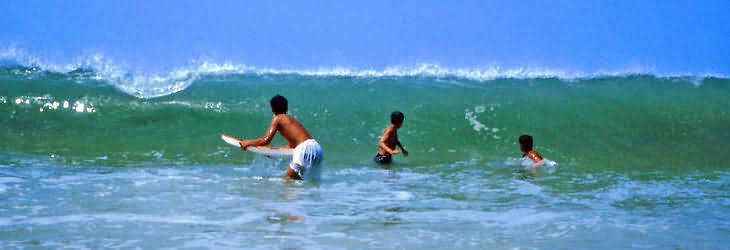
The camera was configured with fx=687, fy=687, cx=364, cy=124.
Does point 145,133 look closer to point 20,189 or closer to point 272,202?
point 20,189

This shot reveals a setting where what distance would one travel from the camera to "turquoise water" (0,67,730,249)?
12.9 feet

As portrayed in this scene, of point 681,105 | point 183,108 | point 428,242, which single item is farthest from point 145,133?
point 681,105

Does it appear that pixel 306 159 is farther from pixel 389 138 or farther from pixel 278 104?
pixel 389 138

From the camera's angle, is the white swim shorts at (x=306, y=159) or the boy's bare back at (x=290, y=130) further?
the boy's bare back at (x=290, y=130)

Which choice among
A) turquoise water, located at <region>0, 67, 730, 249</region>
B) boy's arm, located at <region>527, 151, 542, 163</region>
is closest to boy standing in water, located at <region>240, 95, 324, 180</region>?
turquoise water, located at <region>0, 67, 730, 249</region>

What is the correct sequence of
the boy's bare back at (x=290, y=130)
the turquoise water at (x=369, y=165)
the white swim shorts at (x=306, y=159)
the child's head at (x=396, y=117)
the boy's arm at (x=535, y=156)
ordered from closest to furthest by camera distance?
the turquoise water at (x=369, y=165), the white swim shorts at (x=306, y=159), the boy's bare back at (x=290, y=130), the boy's arm at (x=535, y=156), the child's head at (x=396, y=117)

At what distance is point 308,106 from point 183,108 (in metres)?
2.40

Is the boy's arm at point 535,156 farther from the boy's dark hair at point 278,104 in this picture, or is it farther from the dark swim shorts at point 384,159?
the boy's dark hair at point 278,104

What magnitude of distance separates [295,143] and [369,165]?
2.00 meters

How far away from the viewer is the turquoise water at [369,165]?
3.95 meters

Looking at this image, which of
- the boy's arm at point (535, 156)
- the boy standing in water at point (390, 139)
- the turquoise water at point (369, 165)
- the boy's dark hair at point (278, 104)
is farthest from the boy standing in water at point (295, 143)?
the boy's arm at point (535, 156)

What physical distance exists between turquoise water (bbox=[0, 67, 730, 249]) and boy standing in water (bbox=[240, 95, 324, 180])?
10.0 inches

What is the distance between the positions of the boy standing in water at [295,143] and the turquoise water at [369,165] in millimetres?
253

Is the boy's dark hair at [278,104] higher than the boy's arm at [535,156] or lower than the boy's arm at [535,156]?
higher
